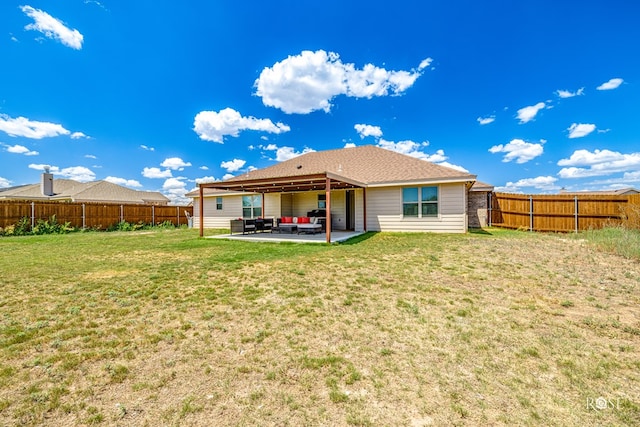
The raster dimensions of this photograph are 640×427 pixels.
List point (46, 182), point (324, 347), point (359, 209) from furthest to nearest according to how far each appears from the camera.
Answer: point (46, 182)
point (359, 209)
point (324, 347)

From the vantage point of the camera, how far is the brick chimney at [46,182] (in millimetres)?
23703

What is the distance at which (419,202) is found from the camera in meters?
12.2

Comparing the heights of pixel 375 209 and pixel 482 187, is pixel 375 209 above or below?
below

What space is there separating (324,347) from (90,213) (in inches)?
822

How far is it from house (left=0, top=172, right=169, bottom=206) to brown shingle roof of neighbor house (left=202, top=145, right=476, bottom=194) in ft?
55.1

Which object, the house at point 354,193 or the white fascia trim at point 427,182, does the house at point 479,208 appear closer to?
the house at point 354,193

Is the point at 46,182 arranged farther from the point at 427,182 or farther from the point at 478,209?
the point at 478,209

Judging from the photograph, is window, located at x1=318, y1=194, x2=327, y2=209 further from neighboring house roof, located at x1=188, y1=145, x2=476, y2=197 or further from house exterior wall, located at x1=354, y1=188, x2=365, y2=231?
house exterior wall, located at x1=354, y1=188, x2=365, y2=231

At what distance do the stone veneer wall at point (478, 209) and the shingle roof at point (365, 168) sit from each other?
14.7ft

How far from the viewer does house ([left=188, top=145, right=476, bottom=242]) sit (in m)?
11.5

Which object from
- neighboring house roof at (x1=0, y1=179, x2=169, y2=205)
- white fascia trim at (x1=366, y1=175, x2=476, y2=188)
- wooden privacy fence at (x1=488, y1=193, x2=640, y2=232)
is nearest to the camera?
white fascia trim at (x1=366, y1=175, x2=476, y2=188)

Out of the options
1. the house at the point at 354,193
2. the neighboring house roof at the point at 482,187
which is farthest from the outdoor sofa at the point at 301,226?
the neighboring house roof at the point at 482,187

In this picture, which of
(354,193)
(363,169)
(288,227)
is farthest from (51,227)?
(363,169)

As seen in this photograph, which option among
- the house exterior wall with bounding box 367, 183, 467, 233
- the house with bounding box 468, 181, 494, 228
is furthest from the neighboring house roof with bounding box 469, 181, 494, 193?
the house exterior wall with bounding box 367, 183, 467, 233
